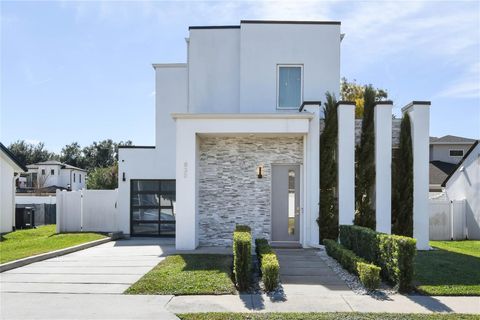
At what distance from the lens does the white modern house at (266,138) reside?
41.3 feet

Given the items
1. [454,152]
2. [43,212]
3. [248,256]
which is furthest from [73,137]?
[248,256]

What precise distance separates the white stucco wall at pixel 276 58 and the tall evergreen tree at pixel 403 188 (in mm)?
3489

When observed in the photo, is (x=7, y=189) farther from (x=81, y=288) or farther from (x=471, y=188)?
(x=471, y=188)

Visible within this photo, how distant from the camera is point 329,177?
12.9 m

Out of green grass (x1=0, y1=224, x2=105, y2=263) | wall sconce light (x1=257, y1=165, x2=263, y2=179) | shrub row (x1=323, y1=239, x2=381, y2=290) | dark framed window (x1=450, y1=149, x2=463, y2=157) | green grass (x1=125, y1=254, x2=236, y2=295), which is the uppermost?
dark framed window (x1=450, y1=149, x2=463, y2=157)

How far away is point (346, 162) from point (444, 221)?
7131 mm

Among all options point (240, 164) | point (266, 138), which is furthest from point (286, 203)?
point (266, 138)

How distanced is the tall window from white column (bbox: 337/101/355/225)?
107 inches

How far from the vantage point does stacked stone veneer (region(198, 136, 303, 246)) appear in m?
13.5

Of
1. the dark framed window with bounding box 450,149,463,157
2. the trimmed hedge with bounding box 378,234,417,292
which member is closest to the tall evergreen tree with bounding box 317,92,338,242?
the trimmed hedge with bounding box 378,234,417,292

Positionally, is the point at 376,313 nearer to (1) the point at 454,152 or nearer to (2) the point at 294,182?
(2) the point at 294,182

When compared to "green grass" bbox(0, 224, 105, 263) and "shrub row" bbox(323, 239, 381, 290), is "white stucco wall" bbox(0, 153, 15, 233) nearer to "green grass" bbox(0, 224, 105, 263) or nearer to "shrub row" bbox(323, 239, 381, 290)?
"green grass" bbox(0, 224, 105, 263)

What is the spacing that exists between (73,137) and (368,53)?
190 ft

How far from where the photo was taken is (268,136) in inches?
525
